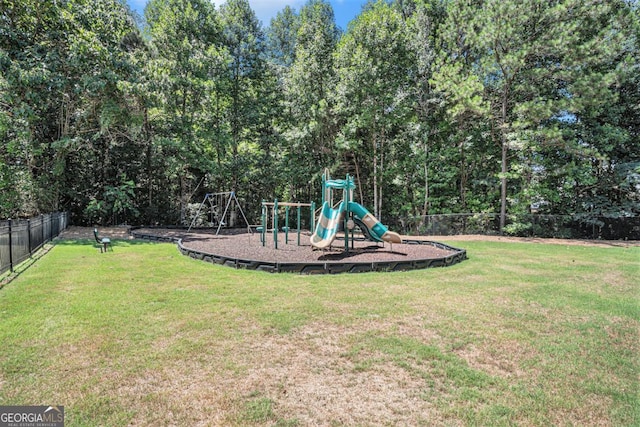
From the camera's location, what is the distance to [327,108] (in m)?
19.6

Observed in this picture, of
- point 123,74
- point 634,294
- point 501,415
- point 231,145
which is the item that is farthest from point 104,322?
point 231,145

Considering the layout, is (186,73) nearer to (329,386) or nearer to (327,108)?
(327,108)

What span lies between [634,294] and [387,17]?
18628 millimetres

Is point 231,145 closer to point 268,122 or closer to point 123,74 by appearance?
point 268,122

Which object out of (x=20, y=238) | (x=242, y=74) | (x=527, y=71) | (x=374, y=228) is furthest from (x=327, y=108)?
(x=20, y=238)

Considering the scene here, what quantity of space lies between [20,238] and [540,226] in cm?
2024

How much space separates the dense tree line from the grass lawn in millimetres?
11399

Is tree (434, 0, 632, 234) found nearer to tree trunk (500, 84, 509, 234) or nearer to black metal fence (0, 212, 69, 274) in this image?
tree trunk (500, 84, 509, 234)

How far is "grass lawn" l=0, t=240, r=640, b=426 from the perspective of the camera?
262 cm

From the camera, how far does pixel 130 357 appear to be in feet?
11.0

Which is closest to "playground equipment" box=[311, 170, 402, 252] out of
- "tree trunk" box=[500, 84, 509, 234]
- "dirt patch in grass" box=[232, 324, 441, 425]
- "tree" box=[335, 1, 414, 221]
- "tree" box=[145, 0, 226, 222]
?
"dirt patch in grass" box=[232, 324, 441, 425]

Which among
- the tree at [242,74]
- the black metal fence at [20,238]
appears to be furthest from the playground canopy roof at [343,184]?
the tree at [242,74]

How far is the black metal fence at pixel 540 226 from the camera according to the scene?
15891 mm

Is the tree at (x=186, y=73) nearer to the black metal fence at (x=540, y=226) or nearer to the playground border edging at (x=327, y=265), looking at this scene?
the playground border edging at (x=327, y=265)
